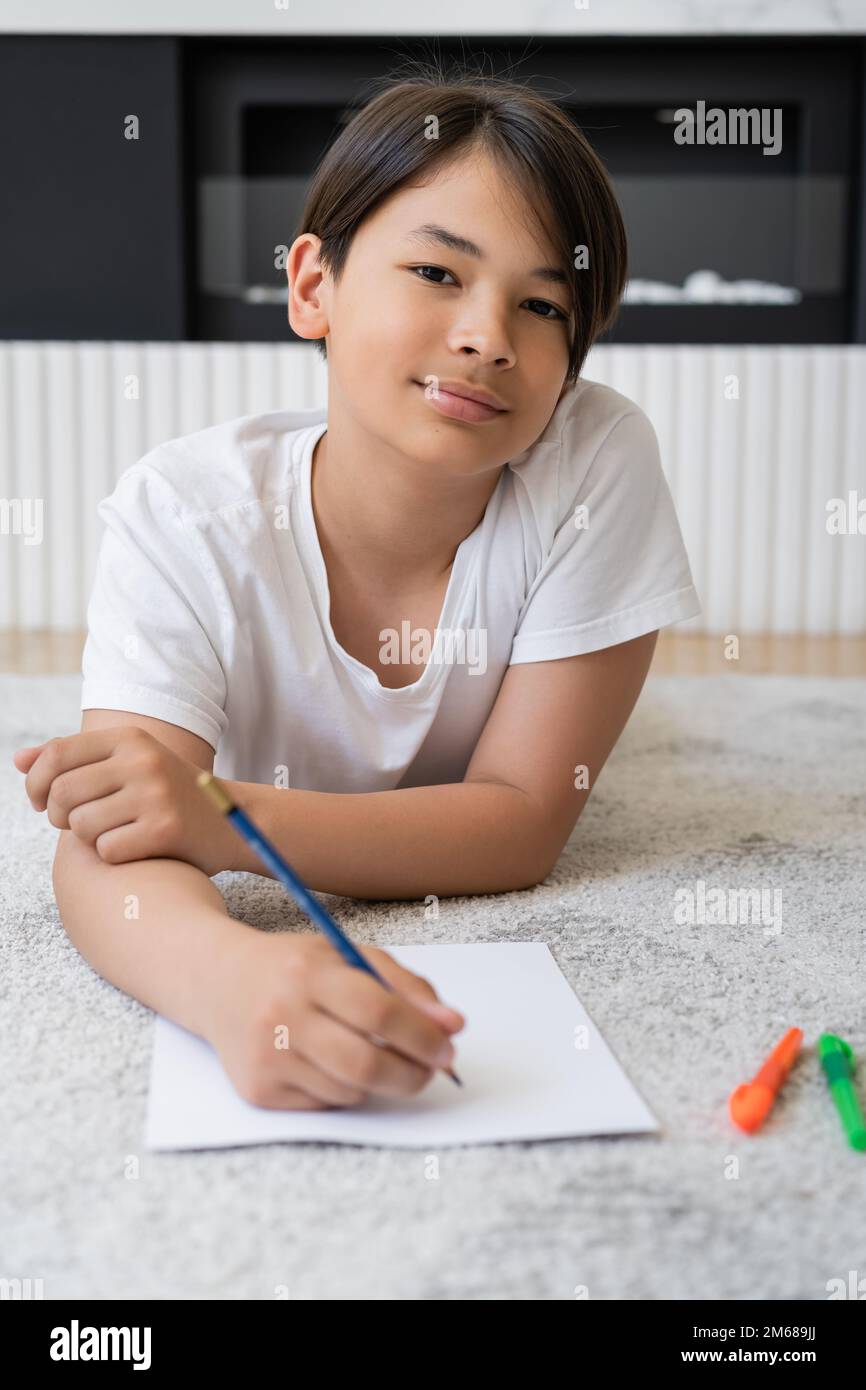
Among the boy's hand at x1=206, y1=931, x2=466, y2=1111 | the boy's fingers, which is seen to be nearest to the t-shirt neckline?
the boy's fingers

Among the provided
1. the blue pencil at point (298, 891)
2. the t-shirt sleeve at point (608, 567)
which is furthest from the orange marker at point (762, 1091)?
the t-shirt sleeve at point (608, 567)

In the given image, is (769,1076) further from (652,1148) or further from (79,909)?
(79,909)

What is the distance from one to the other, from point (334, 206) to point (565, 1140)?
648mm

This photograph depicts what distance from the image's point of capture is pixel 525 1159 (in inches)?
21.8

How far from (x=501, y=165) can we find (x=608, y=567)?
0.27 metres

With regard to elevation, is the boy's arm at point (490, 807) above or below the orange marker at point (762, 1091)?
above

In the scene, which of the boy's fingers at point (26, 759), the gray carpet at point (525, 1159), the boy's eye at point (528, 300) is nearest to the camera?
the gray carpet at point (525, 1159)

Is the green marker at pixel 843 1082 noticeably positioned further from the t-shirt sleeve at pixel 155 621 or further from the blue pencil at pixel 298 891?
the t-shirt sleeve at pixel 155 621

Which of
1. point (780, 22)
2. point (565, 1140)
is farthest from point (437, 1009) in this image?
point (780, 22)

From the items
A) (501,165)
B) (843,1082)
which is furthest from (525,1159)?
(501,165)

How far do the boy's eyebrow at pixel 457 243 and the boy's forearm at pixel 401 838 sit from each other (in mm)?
326

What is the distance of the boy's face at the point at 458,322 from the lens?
0.84 meters

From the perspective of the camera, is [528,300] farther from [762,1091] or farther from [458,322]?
[762,1091]

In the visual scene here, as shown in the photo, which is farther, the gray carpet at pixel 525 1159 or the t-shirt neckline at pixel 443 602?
the t-shirt neckline at pixel 443 602
